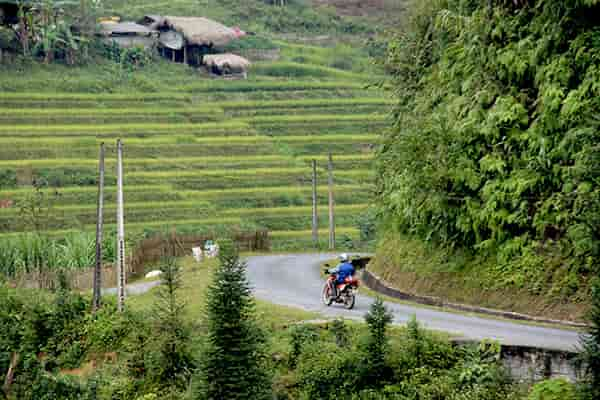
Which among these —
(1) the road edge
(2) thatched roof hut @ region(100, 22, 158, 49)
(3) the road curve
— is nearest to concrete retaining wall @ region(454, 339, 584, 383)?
(3) the road curve

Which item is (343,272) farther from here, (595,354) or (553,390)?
(595,354)

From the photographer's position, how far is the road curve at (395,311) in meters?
15.9

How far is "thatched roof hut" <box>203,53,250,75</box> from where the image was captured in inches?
3280

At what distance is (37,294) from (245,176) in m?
33.3

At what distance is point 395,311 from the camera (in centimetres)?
2033

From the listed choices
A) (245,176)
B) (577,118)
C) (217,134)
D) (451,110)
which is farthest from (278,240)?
(577,118)

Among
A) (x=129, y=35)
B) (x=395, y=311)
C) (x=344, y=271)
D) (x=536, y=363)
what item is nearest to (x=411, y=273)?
(x=344, y=271)

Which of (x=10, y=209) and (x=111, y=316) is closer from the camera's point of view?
(x=111, y=316)

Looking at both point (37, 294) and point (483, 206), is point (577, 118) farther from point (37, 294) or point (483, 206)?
point (37, 294)

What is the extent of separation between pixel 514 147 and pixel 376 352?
6.43 m

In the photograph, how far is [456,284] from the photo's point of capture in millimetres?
20703

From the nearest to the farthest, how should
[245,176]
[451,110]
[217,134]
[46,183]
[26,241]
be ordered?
[451,110] < [26,241] < [46,183] < [245,176] < [217,134]

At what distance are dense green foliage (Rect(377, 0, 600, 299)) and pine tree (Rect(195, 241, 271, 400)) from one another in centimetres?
530

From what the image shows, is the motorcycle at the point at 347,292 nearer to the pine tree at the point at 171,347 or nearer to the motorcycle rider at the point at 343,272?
the motorcycle rider at the point at 343,272
